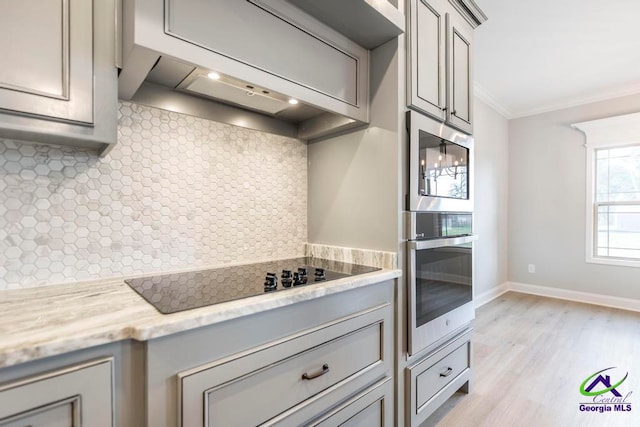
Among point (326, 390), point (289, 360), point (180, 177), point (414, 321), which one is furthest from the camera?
point (414, 321)

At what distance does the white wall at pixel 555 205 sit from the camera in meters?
3.89

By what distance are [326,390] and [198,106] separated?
1378mm

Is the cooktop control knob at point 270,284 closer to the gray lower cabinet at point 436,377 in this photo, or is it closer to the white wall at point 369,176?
the white wall at point 369,176

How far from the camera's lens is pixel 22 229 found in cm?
107

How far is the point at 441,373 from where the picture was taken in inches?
68.9

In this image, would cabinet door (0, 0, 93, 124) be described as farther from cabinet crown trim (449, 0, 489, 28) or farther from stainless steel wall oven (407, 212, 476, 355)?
cabinet crown trim (449, 0, 489, 28)

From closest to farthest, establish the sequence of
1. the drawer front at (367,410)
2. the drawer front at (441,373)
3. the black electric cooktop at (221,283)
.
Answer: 1. the black electric cooktop at (221,283)
2. the drawer front at (367,410)
3. the drawer front at (441,373)

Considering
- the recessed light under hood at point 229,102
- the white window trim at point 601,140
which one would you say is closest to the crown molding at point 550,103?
the white window trim at point 601,140

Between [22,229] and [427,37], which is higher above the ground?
[427,37]

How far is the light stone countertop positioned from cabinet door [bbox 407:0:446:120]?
1127 millimetres

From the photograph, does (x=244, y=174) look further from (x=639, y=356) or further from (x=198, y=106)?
(x=639, y=356)

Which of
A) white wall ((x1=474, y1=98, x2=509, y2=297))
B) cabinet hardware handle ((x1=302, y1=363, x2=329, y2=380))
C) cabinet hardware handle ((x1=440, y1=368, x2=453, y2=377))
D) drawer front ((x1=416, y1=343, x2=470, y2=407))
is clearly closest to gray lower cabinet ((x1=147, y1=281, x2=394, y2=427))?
cabinet hardware handle ((x1=302, y1=363, x2=329, y2=380))

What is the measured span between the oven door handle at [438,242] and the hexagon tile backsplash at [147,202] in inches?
28.9

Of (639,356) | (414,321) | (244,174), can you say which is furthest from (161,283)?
(639,356)
